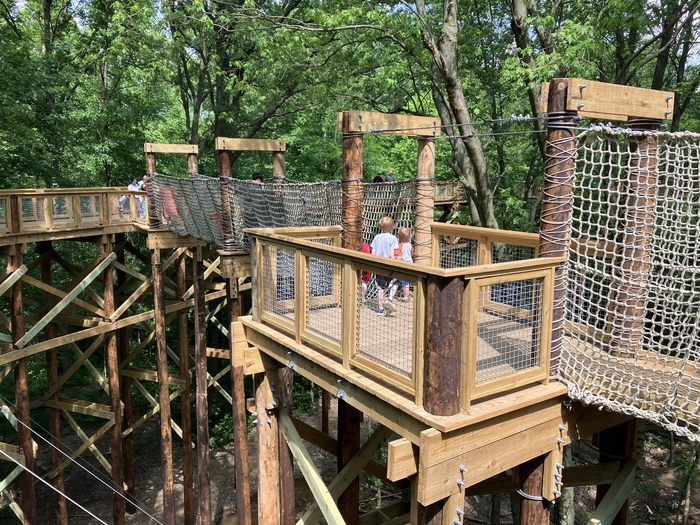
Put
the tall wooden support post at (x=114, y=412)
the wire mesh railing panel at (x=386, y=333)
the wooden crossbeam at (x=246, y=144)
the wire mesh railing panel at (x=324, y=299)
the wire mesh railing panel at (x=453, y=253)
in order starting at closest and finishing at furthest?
the wire mesh railing panel at (x=386, y=333) → the wire mesh railing panel at (x=324, y=299) → the wire mesh railing panel at (x=453, y=253) → the wooden crossbeam at (x=246, y=144) → the tall wooden support post at (x=114, y=412)

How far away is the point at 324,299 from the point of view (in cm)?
490

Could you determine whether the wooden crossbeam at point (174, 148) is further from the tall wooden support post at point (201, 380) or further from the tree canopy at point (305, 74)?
the tree canopy at point (305, 74)

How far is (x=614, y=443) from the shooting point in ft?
14.3

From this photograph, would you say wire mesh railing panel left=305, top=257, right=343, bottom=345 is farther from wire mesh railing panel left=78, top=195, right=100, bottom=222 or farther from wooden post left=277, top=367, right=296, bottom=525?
wire mesh railing panel left=78, top=195, right=100, bottom=222

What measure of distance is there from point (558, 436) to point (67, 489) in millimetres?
11668

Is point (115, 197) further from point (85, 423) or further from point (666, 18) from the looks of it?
point (666, 18)

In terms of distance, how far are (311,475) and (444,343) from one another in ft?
6.69

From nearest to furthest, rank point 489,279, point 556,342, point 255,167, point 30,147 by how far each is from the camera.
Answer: point 489,279 → point 556,342 → point 30,147 → point 255,167

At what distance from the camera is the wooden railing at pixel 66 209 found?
26.0 ft

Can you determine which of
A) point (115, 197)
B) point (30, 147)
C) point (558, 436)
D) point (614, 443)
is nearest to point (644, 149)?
point (558, 436)

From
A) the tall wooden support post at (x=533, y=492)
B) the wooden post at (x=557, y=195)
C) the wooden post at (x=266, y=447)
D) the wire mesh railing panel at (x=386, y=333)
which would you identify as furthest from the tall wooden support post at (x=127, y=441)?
the wooden post at (x=557, y=195)

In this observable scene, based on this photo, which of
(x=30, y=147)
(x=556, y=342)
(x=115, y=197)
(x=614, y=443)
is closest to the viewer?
(x=556, y=342)

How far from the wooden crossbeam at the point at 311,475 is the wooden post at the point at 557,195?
185cm

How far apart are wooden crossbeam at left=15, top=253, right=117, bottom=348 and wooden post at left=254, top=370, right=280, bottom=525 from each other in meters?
4.70
